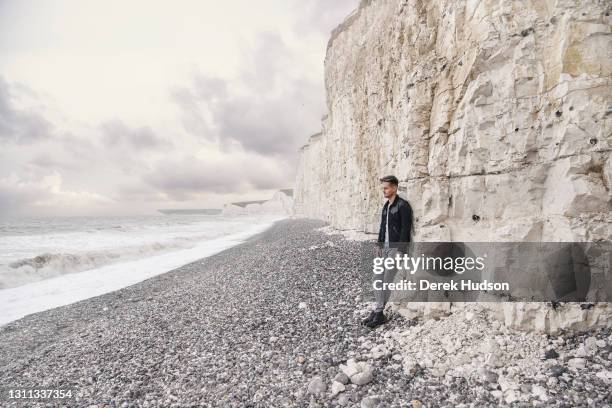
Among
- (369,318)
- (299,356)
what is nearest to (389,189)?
(369,318)

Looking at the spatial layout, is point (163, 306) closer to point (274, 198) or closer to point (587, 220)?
point (587, 220)

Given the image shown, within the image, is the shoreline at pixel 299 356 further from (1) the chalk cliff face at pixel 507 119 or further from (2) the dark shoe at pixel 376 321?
(1) the chalk cliff face at pixel 507 119

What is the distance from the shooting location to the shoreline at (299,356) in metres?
4.04

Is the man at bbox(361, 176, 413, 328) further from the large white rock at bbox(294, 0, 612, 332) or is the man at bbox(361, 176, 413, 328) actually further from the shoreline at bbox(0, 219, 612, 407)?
the large white rock at bbox(294, 0, 612, 332)

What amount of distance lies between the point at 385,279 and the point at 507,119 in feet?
12.2

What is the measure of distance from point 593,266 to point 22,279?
24993 millimetres

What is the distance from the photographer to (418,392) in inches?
164

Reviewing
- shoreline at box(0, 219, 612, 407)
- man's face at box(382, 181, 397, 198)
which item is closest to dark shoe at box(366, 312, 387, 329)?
shoreline at box(0, 219, 612, 407)

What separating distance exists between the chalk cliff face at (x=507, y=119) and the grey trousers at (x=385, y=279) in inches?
34.6

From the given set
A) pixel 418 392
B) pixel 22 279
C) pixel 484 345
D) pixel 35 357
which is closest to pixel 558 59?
pixel 484 345

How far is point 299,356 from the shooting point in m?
5.46

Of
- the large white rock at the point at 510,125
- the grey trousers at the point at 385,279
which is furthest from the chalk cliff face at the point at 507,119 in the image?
the grey trousers at the point at 385,279

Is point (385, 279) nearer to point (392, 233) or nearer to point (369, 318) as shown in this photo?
point (369, 318)

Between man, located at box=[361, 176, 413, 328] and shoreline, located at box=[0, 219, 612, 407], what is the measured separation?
0.99 ft
